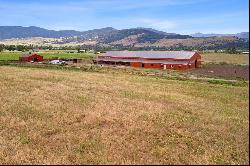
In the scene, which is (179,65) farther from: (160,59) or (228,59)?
(228,59)

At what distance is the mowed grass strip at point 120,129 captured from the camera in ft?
57.6

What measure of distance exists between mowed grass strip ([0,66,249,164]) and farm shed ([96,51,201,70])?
54.9 m

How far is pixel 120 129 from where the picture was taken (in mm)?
23078

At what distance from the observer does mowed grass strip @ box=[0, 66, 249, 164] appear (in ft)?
57.6

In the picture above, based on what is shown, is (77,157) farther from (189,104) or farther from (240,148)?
(189,104)

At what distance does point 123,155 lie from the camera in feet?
57.5

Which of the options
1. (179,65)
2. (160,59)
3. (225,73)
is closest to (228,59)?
(160,59)

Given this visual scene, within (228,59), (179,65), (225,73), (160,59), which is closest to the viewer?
(225,73)

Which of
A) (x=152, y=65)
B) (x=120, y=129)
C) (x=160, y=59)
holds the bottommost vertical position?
(x=120, y=129)

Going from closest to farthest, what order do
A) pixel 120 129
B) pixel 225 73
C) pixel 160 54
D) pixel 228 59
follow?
pixel 120 129, pixel 225 73, pixel 160 54, pixel 228 59

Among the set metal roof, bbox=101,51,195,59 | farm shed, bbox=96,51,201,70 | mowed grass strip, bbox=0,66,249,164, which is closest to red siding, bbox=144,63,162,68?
farm shed, bbox=96,51,201,70

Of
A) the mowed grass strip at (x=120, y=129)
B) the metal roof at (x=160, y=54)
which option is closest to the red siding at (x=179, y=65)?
the metal roof at (x=160, y=54)

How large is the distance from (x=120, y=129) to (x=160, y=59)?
7560 cm

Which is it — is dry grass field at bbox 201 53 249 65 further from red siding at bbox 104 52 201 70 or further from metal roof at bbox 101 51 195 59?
metal roof at bbox 101 51 195 59
